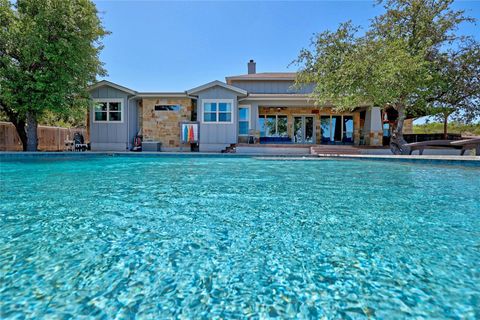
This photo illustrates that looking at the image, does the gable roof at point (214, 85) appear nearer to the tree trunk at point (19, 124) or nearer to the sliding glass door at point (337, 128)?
the sliding glass door at point (337, 128)

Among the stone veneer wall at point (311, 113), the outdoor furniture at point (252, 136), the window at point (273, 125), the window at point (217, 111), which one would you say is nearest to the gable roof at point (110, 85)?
the window at point (217, 111)

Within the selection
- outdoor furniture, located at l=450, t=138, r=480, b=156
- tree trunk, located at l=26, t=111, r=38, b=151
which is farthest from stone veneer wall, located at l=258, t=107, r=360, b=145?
tree trunk, located at l=26, t=111, r=38, b=151

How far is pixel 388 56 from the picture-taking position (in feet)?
36.7

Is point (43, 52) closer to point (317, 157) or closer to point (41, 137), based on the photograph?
point (41, 137)

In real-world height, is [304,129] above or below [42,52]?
below

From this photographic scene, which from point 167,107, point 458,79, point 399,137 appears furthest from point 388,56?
point 167,107

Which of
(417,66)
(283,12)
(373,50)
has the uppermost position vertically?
(283,12)

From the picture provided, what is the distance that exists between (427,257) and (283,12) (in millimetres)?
15768

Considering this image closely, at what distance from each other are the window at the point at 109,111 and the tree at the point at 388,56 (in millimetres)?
10305

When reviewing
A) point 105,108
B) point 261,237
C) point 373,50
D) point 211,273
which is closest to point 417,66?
point 373,50

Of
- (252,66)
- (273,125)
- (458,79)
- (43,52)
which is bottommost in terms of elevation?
(273,125)

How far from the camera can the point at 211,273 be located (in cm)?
213

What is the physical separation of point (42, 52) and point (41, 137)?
6660 millimetres

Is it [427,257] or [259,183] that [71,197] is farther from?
[427,257]
